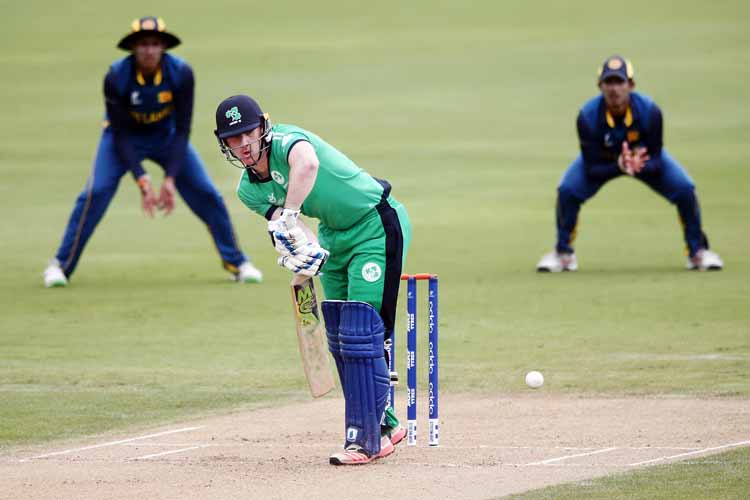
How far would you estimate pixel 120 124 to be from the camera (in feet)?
47.1

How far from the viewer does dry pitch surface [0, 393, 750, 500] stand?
22.3ft

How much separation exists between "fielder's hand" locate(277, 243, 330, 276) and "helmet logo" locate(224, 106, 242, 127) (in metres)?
0.68

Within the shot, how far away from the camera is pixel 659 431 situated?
814cm

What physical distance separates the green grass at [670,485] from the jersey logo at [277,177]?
1.98 m

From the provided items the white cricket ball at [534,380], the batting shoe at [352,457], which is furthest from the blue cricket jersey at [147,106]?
Answer: the batting shoe at [352,457]

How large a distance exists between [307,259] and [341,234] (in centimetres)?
41

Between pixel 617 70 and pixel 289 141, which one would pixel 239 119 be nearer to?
pixel 289 141

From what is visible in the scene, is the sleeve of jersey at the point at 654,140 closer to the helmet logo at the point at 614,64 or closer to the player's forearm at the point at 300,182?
the helmet logo at the point at 614,64

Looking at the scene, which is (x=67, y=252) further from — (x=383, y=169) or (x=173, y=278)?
(x=383, y=169)

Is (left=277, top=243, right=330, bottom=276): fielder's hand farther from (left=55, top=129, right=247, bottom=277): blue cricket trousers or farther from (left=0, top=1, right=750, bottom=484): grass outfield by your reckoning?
(left=55, top=129, right=247, bottom=277): blue cricket trousers

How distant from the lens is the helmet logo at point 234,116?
721 centimetres

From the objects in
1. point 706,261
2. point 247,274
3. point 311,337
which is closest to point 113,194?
point 247,274

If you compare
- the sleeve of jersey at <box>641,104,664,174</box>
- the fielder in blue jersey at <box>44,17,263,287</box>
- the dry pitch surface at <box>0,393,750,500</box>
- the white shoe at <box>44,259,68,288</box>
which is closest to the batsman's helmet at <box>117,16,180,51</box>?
the fielder in blue jersey at <box>44,17,263,287</box>

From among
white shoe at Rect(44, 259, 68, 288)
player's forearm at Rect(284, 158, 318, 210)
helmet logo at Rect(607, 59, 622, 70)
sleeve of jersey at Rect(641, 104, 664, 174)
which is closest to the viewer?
player's forearm at Rect(284, 158, 318, 210)
